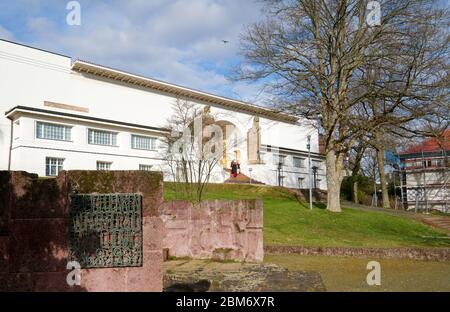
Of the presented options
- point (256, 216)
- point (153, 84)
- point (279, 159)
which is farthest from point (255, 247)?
point (279, 159)

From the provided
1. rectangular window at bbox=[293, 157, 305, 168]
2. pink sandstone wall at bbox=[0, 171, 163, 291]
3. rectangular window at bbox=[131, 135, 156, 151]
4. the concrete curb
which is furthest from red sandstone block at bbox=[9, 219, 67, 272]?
rectangular window at bbox=[293, 157, 305, 168]

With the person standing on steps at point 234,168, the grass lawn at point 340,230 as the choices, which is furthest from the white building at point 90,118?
the grass lawn at point 340,230

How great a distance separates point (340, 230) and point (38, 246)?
1738 cm

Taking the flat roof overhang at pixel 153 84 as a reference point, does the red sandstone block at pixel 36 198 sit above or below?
below

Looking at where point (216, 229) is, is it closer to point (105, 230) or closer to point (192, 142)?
point (105, 230)

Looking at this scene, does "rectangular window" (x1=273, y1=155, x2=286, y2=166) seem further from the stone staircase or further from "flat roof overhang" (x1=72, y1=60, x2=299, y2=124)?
"flat roof overhang" (x1=72, y1=60, x2=299, y2=124)

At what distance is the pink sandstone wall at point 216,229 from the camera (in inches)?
572

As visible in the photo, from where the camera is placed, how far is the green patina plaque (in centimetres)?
719

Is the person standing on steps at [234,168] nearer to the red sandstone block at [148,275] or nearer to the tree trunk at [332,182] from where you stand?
the tree trunk at [332,182]

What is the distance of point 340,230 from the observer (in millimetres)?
22312

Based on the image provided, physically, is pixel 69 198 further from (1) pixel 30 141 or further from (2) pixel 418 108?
(1) pixel 30 141

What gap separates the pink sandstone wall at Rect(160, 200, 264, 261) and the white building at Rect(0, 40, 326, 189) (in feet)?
45.3

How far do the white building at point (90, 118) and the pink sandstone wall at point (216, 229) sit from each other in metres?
13.8
